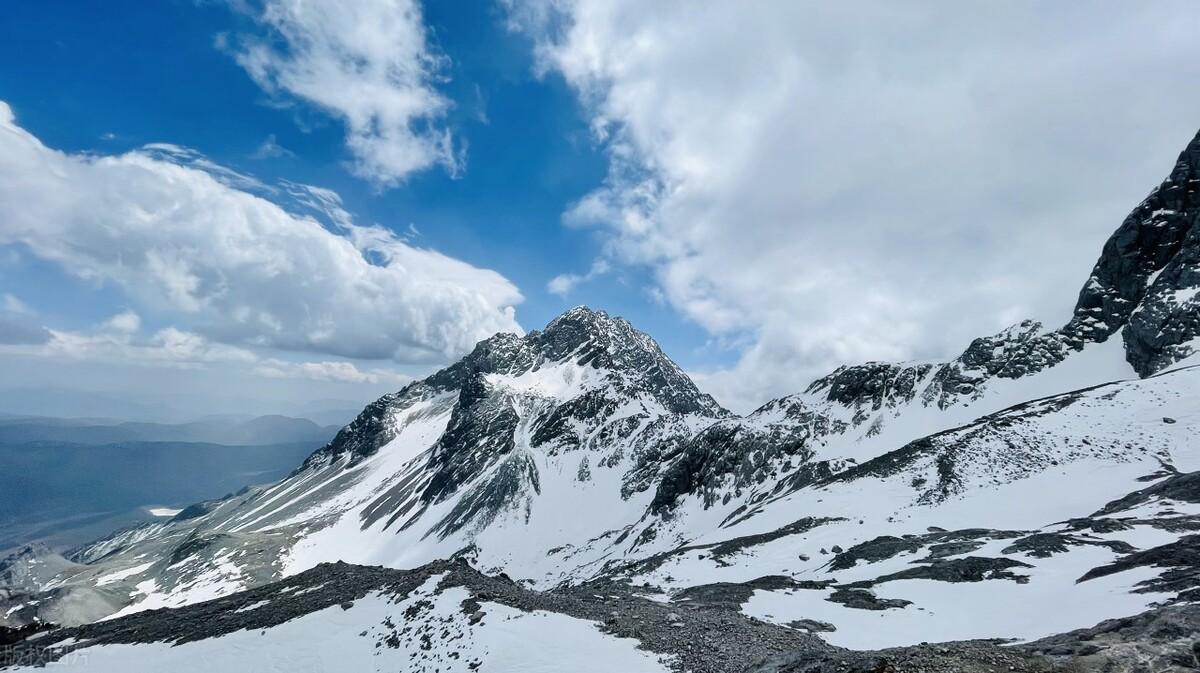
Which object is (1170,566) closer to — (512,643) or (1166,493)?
(1166,493)

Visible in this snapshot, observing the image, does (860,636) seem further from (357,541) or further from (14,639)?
(357,541)

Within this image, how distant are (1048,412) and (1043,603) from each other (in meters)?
52.9

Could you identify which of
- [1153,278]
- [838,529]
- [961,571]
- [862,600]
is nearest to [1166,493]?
[961,571]

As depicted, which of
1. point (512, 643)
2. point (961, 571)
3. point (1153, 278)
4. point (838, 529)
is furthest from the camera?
point (1153, 278)

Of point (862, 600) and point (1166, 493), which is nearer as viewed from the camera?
point (862, 600)

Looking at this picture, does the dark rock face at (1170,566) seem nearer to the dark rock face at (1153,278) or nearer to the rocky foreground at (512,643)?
the rocky foreground at (512,643)

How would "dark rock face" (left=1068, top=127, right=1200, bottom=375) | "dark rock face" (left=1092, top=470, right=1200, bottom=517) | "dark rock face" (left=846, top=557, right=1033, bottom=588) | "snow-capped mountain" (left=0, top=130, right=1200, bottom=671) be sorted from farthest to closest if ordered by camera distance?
"dark rock face" (left=1068, top=127, right=1200, bottom=375) < "dark rock face" (left=1092, top=470, right=1200, bottom=517) < "dark rock face" (left=846, top=557, right=1033, bottom=588) < "snow-capped mountain" (left=0, top=130, right=1200, bottom=671)

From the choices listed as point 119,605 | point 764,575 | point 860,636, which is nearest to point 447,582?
point 860,636

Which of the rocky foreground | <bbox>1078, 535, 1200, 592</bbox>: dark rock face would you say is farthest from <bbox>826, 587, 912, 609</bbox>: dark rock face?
<bbox>1078, 535, 1200, 592</bbox>: dark rock face

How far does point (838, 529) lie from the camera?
176ft

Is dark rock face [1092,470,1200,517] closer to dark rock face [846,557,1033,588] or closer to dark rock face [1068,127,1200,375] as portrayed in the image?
dark rock face [846,557,1033,588]

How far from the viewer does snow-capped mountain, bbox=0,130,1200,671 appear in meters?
24.9

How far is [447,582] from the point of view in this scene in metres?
29.5

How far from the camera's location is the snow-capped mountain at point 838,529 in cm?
2488
